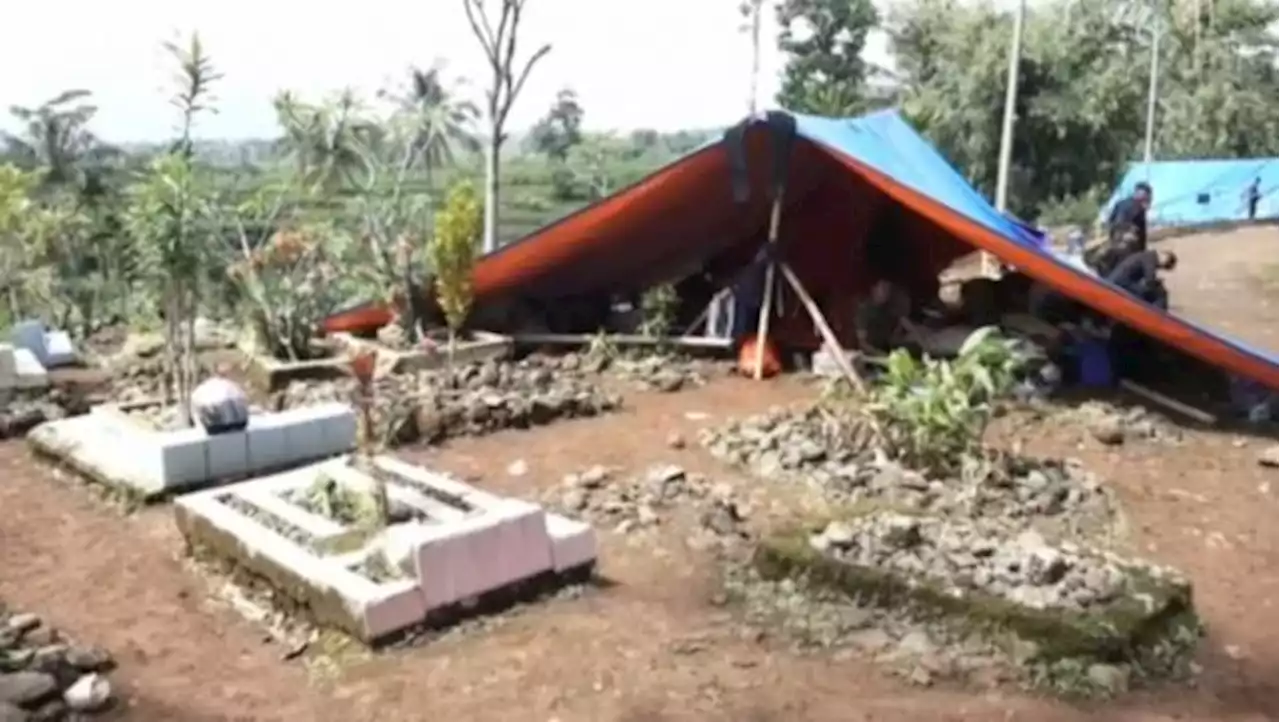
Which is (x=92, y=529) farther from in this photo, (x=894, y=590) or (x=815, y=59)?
(x=815, y=59)

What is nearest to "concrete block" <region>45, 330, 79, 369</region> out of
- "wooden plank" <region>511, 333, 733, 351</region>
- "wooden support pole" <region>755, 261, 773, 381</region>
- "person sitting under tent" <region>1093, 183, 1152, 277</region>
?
"wooden plank" <region>511, 333, 733, 351</region>

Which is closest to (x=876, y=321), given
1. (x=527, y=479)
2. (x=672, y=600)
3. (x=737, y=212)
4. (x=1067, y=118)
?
(x=737, y=212)

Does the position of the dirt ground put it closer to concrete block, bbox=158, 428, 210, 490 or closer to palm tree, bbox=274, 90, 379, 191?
concrete block, bbox=158, 428, 210, 490

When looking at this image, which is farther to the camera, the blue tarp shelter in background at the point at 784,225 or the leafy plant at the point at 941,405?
the blue tarp shelter in background at the point at 784,225

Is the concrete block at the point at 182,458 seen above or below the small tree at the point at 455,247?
below

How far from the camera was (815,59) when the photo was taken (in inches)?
909

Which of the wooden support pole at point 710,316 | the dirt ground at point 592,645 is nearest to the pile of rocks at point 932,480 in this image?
the dirt ground at point 592,645

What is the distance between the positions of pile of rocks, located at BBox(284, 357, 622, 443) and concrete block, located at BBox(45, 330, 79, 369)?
1.96 meters

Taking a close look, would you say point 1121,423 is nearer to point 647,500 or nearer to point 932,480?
point 932,480

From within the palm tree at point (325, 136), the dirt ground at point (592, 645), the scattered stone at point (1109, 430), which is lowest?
the dirt ground at point (592, 645)

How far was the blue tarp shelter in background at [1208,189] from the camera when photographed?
21469mm

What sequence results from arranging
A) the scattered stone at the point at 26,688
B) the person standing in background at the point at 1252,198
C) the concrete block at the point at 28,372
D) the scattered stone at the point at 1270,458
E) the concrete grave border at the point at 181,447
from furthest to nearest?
1. the person standing in background at the point at 1252,198
2. the concrete block at the point at 28,372
3. the scattered stone at the point at 1270,458
4. the concrete grave border at the point at 181,447
5. the scattered stone at the point at 26,688

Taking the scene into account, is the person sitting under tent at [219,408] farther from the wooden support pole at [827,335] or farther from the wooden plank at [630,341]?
the wooden support pole at [827,335]

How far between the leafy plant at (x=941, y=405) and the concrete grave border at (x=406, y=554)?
6.28 ft
